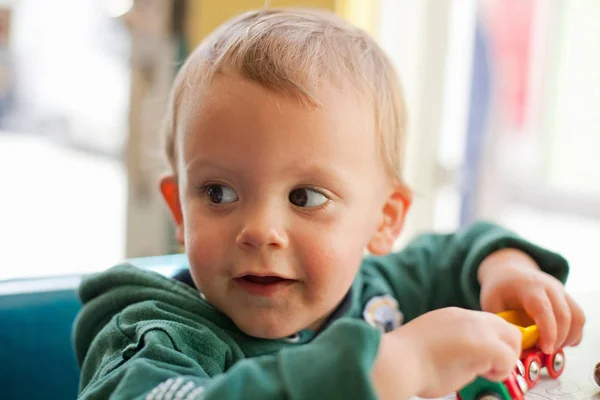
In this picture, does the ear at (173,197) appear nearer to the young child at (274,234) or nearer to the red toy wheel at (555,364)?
the young child at (274,234)

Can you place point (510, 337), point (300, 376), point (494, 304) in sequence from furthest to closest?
point (494, 304) → point (510, 337) → point (300, 376)

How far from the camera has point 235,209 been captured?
630 mm

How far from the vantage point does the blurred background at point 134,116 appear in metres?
1.83

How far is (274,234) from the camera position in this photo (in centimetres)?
60

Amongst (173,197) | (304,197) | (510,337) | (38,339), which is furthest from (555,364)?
(38,339)

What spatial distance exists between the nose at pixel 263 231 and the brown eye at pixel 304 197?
3cm

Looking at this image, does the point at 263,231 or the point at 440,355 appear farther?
the point at 263,231

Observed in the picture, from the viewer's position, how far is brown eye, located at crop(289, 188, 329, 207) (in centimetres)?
64

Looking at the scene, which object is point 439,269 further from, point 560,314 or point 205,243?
point 205,243

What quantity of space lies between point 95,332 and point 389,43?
4.41 feet

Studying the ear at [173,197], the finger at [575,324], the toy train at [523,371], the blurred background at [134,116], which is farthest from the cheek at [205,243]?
the blurred background at [134,116]

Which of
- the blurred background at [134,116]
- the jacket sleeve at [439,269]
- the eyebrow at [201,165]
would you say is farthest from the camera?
the blurred background at [134,116]

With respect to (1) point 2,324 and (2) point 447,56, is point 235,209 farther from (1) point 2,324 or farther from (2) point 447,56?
(2) point 447,56

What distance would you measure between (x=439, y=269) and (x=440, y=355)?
42cm
